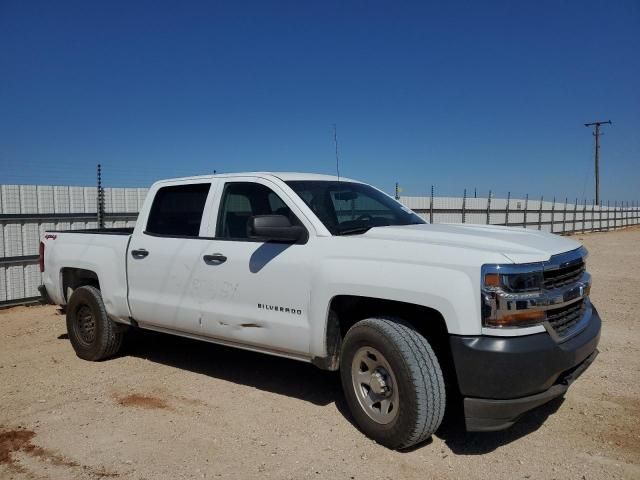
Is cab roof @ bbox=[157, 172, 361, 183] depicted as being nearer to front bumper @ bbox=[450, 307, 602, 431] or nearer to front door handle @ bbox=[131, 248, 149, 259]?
front door handle @ bbox=[131, 248, 149, 259]

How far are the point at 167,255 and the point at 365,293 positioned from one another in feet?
7.17

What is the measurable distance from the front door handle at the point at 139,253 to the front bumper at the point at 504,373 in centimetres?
318

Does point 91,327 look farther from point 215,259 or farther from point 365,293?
point 365,293

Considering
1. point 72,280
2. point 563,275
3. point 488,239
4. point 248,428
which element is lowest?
point 248,428

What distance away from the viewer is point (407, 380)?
11.2 ft

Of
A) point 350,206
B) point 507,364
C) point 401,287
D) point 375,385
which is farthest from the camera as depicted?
point 350,206

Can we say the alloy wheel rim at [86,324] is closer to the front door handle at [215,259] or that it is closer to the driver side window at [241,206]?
the front door handle at [215,259]

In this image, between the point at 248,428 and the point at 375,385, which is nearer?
the point at 375,385

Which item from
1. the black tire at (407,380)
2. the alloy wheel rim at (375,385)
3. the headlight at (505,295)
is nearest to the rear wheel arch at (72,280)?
the alloy wheel rim at (375,385)

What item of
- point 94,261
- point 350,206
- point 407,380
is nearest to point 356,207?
point 350,206

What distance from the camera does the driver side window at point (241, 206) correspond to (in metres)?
4.67

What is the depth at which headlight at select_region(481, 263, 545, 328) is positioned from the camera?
10.4ft

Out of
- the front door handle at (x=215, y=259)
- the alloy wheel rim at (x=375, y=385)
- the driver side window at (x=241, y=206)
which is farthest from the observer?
the driver side window at (x=241, y=206)

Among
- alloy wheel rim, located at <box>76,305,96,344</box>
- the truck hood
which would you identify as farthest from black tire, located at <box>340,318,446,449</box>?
alloy wheel rim, located at <box>76,305,96,344</box>
